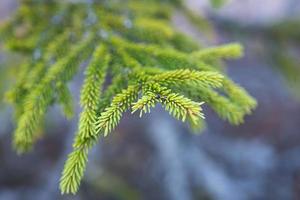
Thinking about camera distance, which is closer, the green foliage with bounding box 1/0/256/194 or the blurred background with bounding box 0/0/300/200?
the green foliage with bounding box 1/0/256/194

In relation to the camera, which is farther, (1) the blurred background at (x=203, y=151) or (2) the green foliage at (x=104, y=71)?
(1) the blurred background at (x=203, y=151)

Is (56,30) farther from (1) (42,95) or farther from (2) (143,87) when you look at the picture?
(2) (143,87)

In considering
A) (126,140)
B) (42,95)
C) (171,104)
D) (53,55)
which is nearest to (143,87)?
(171,104)

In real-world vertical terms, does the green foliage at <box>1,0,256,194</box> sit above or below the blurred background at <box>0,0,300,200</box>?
below

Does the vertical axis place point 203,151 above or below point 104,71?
above
